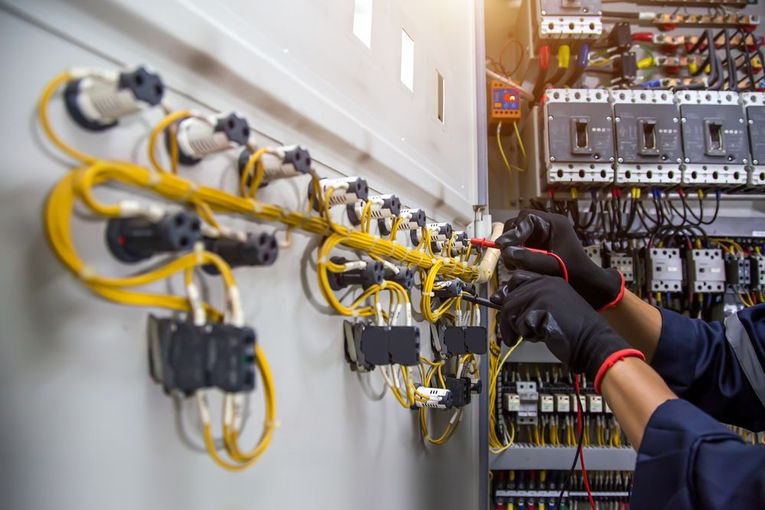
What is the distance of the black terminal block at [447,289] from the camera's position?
90 cm

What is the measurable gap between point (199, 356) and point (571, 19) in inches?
73.9

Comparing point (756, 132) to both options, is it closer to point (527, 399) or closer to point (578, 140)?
point (578, 140)

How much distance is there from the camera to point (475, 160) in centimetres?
149

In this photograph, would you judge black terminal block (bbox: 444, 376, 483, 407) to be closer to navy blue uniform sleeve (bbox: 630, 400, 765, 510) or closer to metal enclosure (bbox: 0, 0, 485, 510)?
metal enclosure (bbox: 0, 0, 485, 510)

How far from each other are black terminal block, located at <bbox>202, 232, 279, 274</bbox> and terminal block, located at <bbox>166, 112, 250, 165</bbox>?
0.27 feet

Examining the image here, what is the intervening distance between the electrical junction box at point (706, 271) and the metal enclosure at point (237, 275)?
140cm

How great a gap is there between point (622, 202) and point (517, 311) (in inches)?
50.8

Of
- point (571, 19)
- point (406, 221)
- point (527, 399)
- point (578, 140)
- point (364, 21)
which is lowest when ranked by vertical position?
point (527, 399)

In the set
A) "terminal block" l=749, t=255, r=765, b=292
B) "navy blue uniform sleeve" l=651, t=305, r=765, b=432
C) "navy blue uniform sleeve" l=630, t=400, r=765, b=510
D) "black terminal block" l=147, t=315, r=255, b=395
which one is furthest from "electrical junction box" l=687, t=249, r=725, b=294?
"black terminal block" l=147, t=315, r=255, b=395

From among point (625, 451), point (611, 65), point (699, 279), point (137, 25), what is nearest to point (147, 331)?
point (137, 25)

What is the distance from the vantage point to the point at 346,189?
1.90 ft

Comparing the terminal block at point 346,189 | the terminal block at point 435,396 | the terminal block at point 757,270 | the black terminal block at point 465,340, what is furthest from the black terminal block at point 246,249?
the terminal block at point 757,270

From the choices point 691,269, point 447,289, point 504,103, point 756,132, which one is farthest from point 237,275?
point 756,132

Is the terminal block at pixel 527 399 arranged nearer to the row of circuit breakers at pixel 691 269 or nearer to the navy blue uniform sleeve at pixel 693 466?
the row of circuit breakers at pixel 691 269
